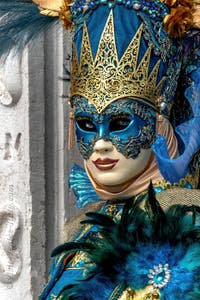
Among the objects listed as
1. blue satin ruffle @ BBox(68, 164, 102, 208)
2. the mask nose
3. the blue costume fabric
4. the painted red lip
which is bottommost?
the blue costume fabric

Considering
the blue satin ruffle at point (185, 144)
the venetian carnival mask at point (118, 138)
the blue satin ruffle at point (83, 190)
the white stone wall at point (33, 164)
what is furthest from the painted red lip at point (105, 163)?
the white stone wall at point (33, 164)

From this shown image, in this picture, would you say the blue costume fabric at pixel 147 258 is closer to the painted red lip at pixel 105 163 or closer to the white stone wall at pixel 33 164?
the painted red lip at pixel 105 163

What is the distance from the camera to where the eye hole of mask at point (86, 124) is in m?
4.03

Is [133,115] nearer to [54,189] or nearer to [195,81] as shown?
[195,81]

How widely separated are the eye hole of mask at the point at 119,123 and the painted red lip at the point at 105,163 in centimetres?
8

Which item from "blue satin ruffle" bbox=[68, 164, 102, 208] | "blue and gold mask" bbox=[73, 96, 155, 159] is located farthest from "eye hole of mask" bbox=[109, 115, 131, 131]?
"blue satin ruffle" bbox=[68, 164, 102, 208]

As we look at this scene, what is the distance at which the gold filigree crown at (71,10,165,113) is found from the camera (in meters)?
3.99

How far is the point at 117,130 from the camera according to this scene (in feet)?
13.1

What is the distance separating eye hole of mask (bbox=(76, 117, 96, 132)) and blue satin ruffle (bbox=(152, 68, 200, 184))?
16 cm

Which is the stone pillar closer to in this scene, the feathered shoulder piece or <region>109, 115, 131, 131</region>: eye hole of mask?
<region>109, 115, 131, 131</region>: eye hole of mask

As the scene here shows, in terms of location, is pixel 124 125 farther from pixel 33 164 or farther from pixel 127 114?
pixel 33 164

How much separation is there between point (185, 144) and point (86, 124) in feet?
0.84

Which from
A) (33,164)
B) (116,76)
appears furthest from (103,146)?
(33,164)

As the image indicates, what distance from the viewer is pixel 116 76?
4.00m
